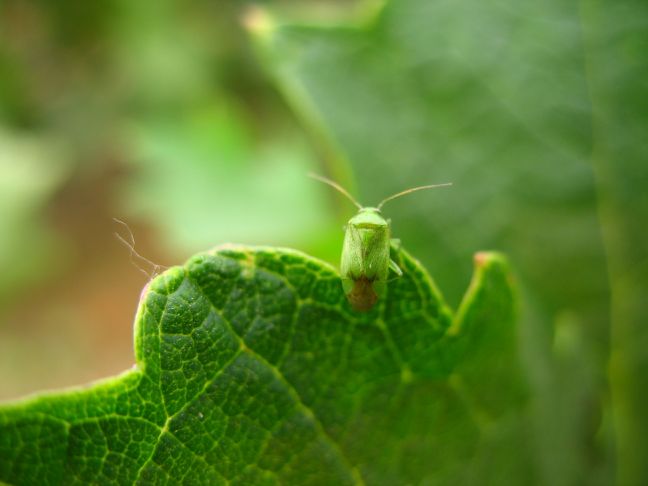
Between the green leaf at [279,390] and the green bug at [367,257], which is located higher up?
the green bug at [367,257]

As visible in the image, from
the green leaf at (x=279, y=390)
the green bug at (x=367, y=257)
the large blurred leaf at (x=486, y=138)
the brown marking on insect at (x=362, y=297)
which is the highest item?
the large blurred leaf at (x=486, y=138)

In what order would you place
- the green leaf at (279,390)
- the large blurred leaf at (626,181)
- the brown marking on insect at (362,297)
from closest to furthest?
the green leaf at (279,390) → the brown marking on insect at (362,297) → the large blurred leaf at (626,181)

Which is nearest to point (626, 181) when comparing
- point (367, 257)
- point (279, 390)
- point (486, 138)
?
point (486, 138)

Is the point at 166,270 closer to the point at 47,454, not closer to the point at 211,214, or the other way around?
the point at 47,454

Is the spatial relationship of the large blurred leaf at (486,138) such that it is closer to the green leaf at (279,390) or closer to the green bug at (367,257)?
the green bug at (367,257)

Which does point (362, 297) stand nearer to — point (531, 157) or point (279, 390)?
point (279, 390)

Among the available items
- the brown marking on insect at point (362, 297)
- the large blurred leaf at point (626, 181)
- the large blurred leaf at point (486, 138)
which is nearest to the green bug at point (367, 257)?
the brown marking on insect at point (362, 297)

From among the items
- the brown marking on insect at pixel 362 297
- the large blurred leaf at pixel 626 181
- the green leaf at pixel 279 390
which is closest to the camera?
the green leaf at pixel 279 390
